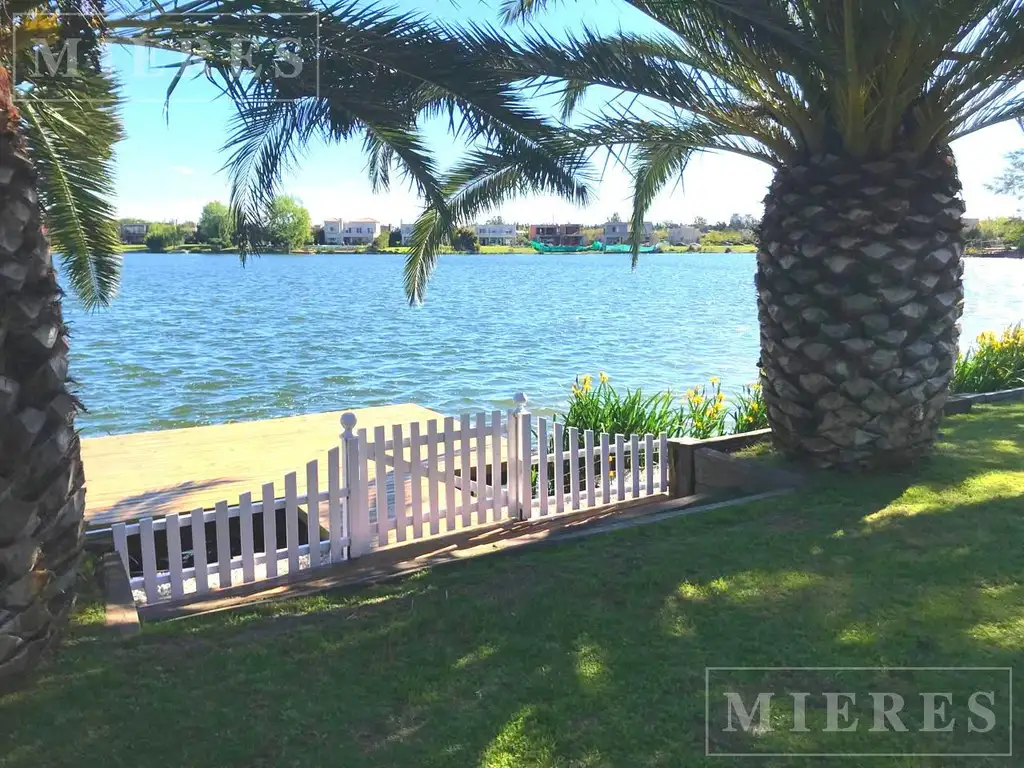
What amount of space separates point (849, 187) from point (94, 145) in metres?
6.10

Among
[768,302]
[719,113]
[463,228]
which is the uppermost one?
[719,113]

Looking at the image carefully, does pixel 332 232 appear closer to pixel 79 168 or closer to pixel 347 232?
pixel 347 232

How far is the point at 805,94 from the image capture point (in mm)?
6355

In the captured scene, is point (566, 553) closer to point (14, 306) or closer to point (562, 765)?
point (562, 765)

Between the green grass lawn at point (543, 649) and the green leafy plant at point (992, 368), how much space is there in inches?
263

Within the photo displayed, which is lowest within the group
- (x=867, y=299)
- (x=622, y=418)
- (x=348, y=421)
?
(x=622, y=418)

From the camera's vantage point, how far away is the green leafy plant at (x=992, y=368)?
11438mm

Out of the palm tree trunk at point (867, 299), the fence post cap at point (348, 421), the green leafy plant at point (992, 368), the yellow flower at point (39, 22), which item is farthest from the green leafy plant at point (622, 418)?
the yellow flower at point (39, 22)

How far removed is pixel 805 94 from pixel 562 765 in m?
5.38

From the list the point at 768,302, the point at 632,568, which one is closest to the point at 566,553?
the point at 632,568

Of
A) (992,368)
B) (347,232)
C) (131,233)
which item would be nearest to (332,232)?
(347,232)

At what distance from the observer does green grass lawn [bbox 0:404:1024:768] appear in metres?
3.06

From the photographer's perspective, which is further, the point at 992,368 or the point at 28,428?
the point at 992,368

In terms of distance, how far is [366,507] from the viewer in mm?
5703
